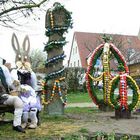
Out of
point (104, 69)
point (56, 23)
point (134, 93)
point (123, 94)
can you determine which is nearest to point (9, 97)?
point (56, 23)

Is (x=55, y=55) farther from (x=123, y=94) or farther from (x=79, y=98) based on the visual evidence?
(x=79, y=98)

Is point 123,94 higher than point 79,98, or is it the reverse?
point 123,94

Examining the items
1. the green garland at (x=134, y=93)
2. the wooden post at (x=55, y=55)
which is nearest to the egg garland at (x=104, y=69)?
the green garland at (x=134, y=93)

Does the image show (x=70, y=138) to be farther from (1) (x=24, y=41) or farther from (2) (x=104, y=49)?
(2) (x=104, y=49)

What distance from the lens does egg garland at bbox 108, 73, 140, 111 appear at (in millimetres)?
Answer: 11578

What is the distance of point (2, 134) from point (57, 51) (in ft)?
13.4

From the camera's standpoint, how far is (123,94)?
1176 cm

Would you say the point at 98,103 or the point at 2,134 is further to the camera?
the point at 98,103

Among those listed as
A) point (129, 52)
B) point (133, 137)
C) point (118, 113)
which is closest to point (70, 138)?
point (133, 137)

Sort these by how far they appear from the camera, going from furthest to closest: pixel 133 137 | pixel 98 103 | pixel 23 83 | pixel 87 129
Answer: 1. pixel 98 103
2. pixel 23 83
3. pixel 87 129
4. pixel 133 137

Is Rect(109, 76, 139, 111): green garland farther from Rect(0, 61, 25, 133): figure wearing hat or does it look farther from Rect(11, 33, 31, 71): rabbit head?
Rect(0, 61, 25, 133): figure wearing hat

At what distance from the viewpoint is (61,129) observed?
892 cm

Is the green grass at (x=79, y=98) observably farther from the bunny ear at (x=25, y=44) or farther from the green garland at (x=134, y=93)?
the bunny ear at (x=25, y=44)

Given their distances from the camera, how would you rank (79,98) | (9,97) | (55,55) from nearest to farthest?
(9,97), (55,55), (79,98)
